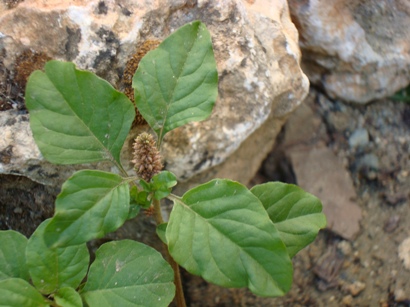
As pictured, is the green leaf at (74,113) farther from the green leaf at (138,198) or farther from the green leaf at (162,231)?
the green leaf at (162,231)

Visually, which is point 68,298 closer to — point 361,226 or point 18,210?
point 18,210

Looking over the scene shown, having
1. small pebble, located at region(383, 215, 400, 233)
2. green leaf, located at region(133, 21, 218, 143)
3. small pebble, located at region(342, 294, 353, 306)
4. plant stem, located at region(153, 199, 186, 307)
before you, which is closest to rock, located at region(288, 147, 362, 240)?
small pebble, located at region(383, 215, 400, 233)

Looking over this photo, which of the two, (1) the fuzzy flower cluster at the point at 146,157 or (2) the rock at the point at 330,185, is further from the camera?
(2) the rock at the point at 330,185

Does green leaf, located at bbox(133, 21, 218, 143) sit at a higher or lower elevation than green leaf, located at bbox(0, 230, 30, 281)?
higher

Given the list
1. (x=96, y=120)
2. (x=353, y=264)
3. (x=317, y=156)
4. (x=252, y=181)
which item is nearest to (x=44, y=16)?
(x=96, y=120)

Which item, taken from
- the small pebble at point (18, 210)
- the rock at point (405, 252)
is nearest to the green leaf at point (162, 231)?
the small pebble at point (18, 210)

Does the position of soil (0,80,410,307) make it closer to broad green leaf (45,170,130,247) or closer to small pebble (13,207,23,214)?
small pebble (13,207,23,214)

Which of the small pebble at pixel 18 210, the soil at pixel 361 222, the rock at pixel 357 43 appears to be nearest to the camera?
the small pebble at pixel 18 210
